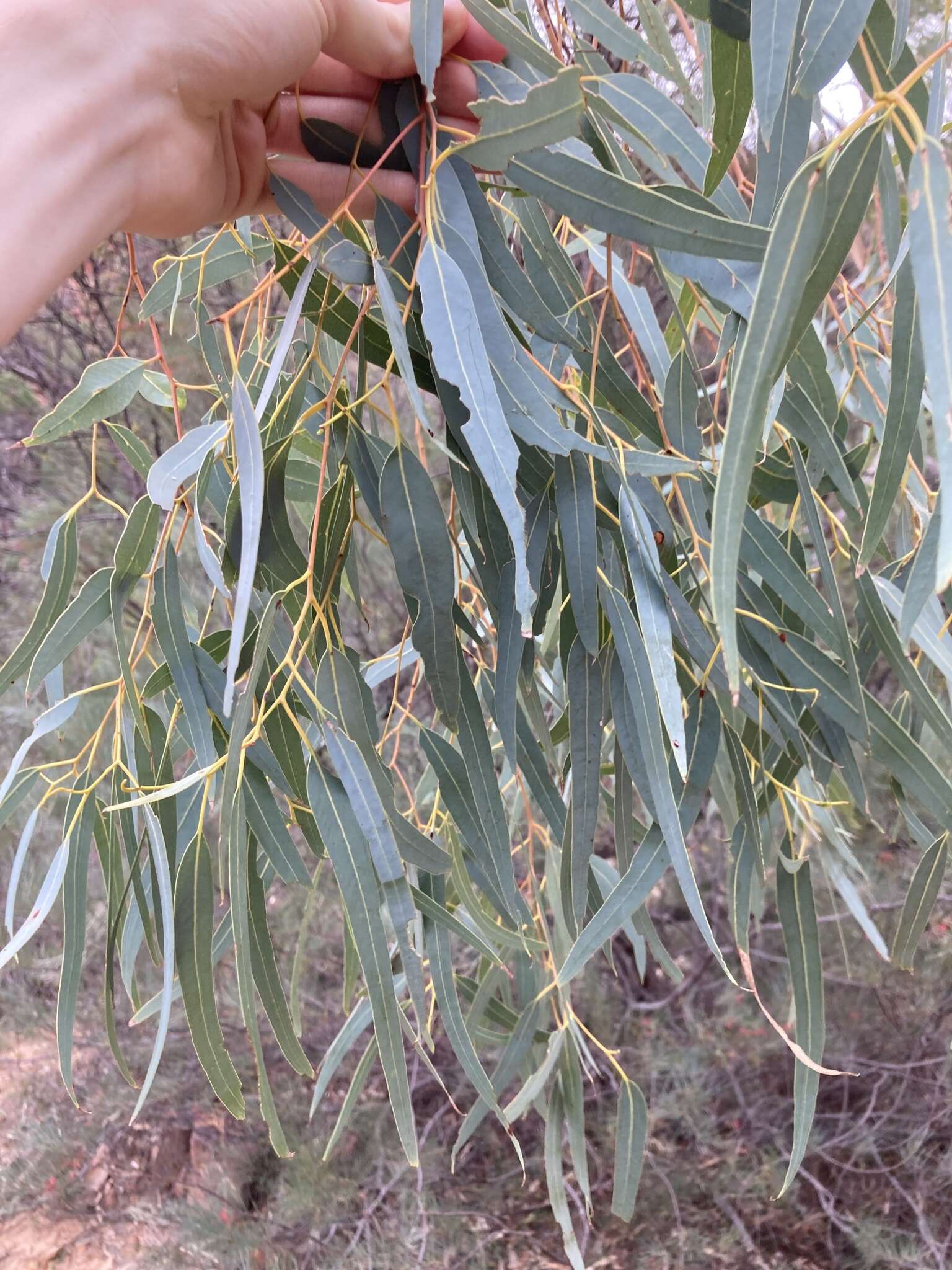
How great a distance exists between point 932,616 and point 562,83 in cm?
37

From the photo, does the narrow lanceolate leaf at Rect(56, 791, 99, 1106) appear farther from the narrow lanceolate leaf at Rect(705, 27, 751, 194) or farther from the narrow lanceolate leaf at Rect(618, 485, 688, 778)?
the narrow lanceolate leaf at Rect(705, 27, 751, 194)

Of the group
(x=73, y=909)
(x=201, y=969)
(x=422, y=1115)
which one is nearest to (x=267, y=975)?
(x=201, y=969)

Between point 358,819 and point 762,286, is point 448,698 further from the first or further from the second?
point 762,286

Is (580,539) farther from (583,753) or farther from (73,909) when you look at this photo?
(73,909)

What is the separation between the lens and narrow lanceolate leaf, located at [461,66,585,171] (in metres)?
0.32

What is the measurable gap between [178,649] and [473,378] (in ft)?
0.97

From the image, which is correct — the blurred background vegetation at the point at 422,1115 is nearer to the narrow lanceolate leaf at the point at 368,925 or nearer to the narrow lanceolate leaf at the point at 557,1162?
the narrow lanceolate leaf at the point at 557,1162

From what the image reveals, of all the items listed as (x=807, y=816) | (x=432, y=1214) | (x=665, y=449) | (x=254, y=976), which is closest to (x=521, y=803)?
(x=807, y=816)

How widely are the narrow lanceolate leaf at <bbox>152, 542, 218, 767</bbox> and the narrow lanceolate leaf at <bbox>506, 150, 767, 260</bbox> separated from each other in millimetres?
325

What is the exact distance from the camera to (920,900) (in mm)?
599

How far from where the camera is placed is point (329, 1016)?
5.35 ft

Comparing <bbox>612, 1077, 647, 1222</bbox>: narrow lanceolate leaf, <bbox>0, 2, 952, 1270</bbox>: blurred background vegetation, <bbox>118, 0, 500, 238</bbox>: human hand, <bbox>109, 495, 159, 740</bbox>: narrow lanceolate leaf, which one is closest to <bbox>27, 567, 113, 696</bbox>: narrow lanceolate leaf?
<bbox>109, 495, 159, 740</bbox>: narrow lanceolate leaf

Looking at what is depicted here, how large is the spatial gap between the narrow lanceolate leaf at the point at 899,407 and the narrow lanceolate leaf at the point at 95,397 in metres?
0.43

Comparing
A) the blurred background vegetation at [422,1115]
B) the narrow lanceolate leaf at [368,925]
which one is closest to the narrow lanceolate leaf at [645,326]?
the narrow lanceolate leaf at [368,925]
